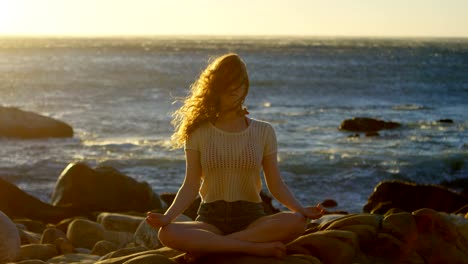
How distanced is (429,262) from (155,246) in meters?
3.31

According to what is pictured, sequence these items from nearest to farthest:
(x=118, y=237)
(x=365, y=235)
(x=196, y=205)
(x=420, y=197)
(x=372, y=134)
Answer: (x=365, y=235), (x=118, y=237), (x=196, y=205), (x=420, y=197), (x=372, y=134)

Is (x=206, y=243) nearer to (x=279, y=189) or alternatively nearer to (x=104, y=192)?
(x=279, y=189)

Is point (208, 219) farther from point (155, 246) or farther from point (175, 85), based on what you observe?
point (175, 85)

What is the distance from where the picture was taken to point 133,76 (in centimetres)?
6562

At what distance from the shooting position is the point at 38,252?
30.3 feet

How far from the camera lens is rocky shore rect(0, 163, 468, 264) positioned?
6941mm

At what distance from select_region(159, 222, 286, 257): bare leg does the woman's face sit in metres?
0.89

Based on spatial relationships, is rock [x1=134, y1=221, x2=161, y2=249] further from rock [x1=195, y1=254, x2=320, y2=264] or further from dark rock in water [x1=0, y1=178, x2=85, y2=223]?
dark rock in water [x1=0, y1=178, x2=85, y2=223]

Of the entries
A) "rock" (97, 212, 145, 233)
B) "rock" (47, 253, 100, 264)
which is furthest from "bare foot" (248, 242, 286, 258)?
"rock" (97, 212, 145, 233)

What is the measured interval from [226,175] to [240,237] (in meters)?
0.46

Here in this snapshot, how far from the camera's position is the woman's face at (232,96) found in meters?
6.45

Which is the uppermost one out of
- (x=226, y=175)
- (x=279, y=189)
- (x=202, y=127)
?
(x=202, y=127)

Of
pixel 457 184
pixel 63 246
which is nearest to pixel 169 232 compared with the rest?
pixel 63 246

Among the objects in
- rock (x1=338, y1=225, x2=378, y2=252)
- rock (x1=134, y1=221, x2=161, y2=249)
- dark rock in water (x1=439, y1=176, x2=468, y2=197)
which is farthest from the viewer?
dark rock in water (x1=439, y1=176, x2=468, y2=197)
